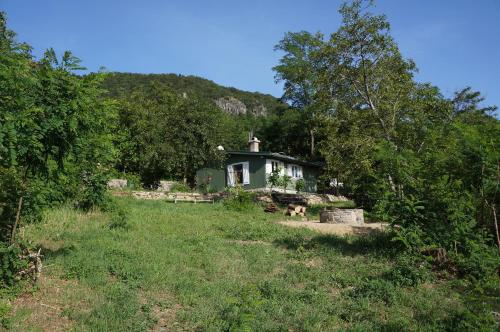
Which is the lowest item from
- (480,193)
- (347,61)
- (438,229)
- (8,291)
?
(8,291)

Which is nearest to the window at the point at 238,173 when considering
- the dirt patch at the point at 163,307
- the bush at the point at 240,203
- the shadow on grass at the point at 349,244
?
the bush at the point at 240,203

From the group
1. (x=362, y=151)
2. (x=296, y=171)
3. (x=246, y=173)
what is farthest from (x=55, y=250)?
(x=296, y=171)

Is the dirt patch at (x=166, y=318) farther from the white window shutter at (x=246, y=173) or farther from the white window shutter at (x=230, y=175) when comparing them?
the white window shutter at (x=230, y=175)

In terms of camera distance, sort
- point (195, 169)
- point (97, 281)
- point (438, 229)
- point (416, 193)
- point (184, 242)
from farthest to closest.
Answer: point (195, 169) < point (184, 242) < point (416, 193) < point (438, 229) < point (97, 281)

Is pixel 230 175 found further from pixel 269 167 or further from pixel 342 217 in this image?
pixel 342 217

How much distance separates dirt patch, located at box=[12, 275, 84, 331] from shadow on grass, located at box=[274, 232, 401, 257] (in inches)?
235

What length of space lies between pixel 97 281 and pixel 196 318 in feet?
7.77

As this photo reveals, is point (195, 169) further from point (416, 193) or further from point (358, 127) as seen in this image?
point (416, 193)

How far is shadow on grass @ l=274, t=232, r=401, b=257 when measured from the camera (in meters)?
11.3

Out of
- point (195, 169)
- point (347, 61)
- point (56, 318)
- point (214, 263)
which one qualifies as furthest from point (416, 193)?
point (195, 169)

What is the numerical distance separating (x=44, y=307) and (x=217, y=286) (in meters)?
3.02

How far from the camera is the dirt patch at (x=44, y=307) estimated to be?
6.58 metres

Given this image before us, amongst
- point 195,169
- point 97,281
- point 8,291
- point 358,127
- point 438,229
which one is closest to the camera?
point 8,291

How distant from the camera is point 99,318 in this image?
6.82 meters
